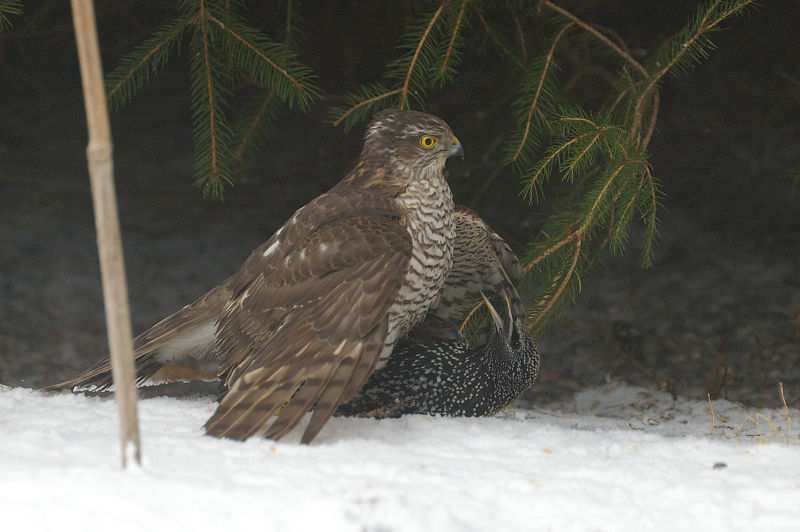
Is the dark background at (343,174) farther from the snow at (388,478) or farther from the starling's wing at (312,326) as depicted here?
the snow at (388,478)

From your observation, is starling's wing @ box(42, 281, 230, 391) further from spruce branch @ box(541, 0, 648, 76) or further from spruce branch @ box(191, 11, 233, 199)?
spruce branch @ box(541, 0, 648, 76)

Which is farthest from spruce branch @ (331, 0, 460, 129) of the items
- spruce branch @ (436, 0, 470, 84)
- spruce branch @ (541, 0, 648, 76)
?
spruce branch @ (541, 0, 648, 76)

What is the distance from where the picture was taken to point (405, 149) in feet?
11.6

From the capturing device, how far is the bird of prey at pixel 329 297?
114 inches

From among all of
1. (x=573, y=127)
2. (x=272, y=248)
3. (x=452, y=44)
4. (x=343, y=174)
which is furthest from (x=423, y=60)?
(x=343, y=174)

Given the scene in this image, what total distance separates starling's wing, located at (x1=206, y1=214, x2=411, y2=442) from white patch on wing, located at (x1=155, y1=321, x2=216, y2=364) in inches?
13.2

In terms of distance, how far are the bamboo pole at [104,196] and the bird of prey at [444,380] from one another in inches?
58.4

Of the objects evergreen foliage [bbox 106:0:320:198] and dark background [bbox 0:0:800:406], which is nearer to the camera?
evergreen foliage [bbox 106:0:320:198]

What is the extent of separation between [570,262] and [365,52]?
2752mm

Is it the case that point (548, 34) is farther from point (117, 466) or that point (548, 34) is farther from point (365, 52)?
point (117, 466)

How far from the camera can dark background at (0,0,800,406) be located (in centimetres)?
597

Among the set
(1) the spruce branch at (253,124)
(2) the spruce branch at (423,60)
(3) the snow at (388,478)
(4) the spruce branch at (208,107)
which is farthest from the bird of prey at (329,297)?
(1) the spruce branch at (253,124)

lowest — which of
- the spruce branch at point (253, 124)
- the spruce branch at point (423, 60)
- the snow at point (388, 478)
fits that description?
the snow at point (388, 478)

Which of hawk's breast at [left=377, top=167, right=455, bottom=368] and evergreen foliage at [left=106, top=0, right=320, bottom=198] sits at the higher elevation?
evergreen foliage at [left=106, top=0, right=320, bottom=198]
